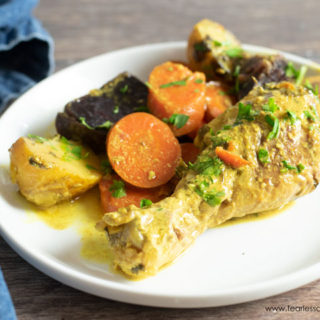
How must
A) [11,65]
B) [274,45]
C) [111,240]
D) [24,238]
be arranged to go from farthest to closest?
[274,45] → [11,65] → [24,238] → [111,240]

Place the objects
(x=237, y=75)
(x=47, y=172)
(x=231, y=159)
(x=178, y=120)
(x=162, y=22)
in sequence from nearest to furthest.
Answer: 1. (x=231, y=159)
2. (x=47, y=172)
3. (x=178, y=120)
4. (x=237, y=75)
5. (x=162, y=22)

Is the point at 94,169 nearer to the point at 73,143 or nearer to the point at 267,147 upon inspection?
the point at 73,143

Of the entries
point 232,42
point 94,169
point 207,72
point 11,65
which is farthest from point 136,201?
point 11,65

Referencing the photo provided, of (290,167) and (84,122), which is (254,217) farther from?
(84,122)

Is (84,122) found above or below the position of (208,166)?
below

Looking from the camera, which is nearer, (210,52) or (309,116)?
(309,116)

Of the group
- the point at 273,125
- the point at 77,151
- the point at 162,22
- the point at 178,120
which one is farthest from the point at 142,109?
the point at 162,22

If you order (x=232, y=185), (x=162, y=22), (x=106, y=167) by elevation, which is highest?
(x=232, y=185)

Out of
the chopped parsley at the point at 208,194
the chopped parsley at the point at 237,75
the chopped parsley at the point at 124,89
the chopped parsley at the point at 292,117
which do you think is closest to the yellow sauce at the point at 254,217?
the chopped parsley at the point at 208,194
